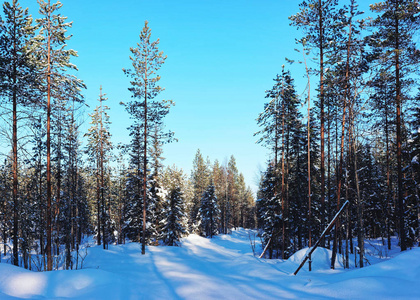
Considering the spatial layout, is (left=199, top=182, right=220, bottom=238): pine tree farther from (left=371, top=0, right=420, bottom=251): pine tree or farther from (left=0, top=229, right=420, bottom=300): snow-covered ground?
(left=0, top=229, right=420, bottom=300): snow-covered ground

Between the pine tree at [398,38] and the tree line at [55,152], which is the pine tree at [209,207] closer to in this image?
the tree line at [55,152]

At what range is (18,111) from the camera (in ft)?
46.2

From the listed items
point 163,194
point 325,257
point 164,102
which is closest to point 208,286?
point 325,257

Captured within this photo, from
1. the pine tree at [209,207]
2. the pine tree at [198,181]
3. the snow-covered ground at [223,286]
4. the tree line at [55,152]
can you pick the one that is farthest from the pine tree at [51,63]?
the pine tree at [198,181]

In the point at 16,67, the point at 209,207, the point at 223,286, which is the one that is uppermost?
the point at 16,67

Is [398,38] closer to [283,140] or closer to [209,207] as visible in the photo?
[283,140]

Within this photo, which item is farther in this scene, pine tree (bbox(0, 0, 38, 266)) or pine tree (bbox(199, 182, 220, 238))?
pine tree (bbox(199, 182, 220, 238))

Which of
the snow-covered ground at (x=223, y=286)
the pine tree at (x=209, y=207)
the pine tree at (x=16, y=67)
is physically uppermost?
the pine tree at (x=16, y=67)

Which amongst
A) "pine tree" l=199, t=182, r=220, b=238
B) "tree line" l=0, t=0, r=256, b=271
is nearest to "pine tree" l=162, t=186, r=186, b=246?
"tree line" l=0, t=0, r=256, b=271

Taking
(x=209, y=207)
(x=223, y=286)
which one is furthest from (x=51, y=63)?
(x=209, y=207)

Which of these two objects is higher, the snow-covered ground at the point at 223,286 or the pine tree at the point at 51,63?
the pine tree at the point at 51,63

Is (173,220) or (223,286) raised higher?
(223,286)

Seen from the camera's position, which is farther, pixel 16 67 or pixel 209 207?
pixel 209 207

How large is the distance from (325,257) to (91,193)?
183ft
